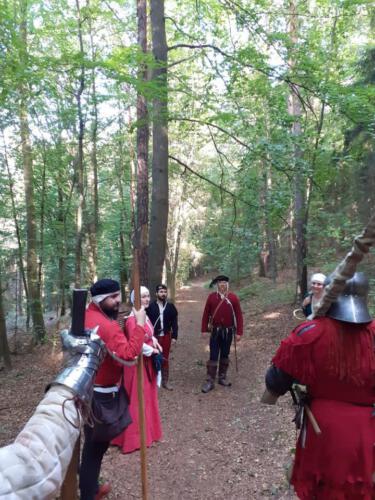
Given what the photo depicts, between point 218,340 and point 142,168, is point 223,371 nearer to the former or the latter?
point 218,340

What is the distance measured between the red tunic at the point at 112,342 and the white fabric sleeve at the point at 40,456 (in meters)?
1.18

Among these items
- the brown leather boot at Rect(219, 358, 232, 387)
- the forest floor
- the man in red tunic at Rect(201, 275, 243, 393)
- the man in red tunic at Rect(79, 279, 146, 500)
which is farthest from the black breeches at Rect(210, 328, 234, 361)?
the man in red tunic at Rect(79, 279, 146, 500)

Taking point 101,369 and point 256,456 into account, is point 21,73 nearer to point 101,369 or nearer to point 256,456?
point 101,369

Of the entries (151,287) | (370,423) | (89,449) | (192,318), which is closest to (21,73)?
(151,287)

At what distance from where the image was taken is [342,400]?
225cm

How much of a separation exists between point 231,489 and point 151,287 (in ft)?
14.1

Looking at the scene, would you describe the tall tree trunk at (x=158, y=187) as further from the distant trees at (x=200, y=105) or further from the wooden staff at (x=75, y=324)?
the wooden staff at (x=75, y=324)

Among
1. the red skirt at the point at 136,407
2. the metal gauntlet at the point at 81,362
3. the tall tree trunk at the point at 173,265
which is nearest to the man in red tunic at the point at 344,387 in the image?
the metal gauntlet at the point at 81,362

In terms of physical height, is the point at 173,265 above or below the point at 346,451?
below

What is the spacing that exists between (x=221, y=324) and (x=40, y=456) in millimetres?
5788

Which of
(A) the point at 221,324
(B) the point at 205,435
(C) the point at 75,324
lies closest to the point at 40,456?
(C) the point at 75,324

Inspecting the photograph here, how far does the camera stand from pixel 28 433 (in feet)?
5.32

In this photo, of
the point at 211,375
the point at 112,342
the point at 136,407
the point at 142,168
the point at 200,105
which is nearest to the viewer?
Answer: the point at 112,342

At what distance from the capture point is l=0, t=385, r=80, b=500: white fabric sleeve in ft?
4.65
